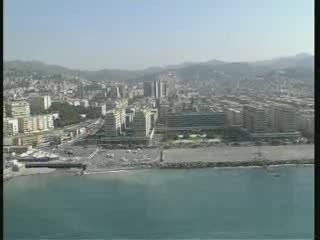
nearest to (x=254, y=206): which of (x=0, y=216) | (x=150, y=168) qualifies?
(x=150, y=168)

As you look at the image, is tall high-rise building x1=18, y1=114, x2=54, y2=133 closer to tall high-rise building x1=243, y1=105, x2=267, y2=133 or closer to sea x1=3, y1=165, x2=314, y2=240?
sea x1=3, y1=165, x2=314, y2=240

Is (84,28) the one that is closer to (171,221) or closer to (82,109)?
(82,109)

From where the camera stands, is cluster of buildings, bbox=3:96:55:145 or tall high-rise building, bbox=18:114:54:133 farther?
tall high-rise building, bbox=18:114:54:133

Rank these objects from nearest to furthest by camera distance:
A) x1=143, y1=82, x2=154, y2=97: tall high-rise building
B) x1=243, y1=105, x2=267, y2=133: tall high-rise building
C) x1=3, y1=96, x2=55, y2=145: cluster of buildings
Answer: x1=3, y1=96, x2=55, y2=145: cluster of buildings, x1=243, y1=105, x2=267, y2=133: tall high-rise building, x1=143, y1=82, x2=154, y2=97: tall high-rise building

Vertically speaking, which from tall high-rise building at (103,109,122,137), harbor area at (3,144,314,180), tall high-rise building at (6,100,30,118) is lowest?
harbor area at (3,144,314,180)

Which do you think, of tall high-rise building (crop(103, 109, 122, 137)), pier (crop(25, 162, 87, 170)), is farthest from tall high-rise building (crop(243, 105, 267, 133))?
pier (crop(25, 162, 87, 170))

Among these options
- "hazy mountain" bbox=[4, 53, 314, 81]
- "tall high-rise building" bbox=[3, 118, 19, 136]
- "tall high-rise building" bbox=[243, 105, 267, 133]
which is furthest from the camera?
"tall high-rise building" bbox=[243, 105, 267, 133]

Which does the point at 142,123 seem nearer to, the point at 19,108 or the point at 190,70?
the point at 190,70

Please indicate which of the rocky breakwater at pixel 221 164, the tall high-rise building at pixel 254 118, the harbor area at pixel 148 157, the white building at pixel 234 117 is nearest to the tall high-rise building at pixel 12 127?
the harbor area at pixel 148 157

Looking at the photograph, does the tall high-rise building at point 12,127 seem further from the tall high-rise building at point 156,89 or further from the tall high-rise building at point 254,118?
the tall high-rise building at point 254,118
